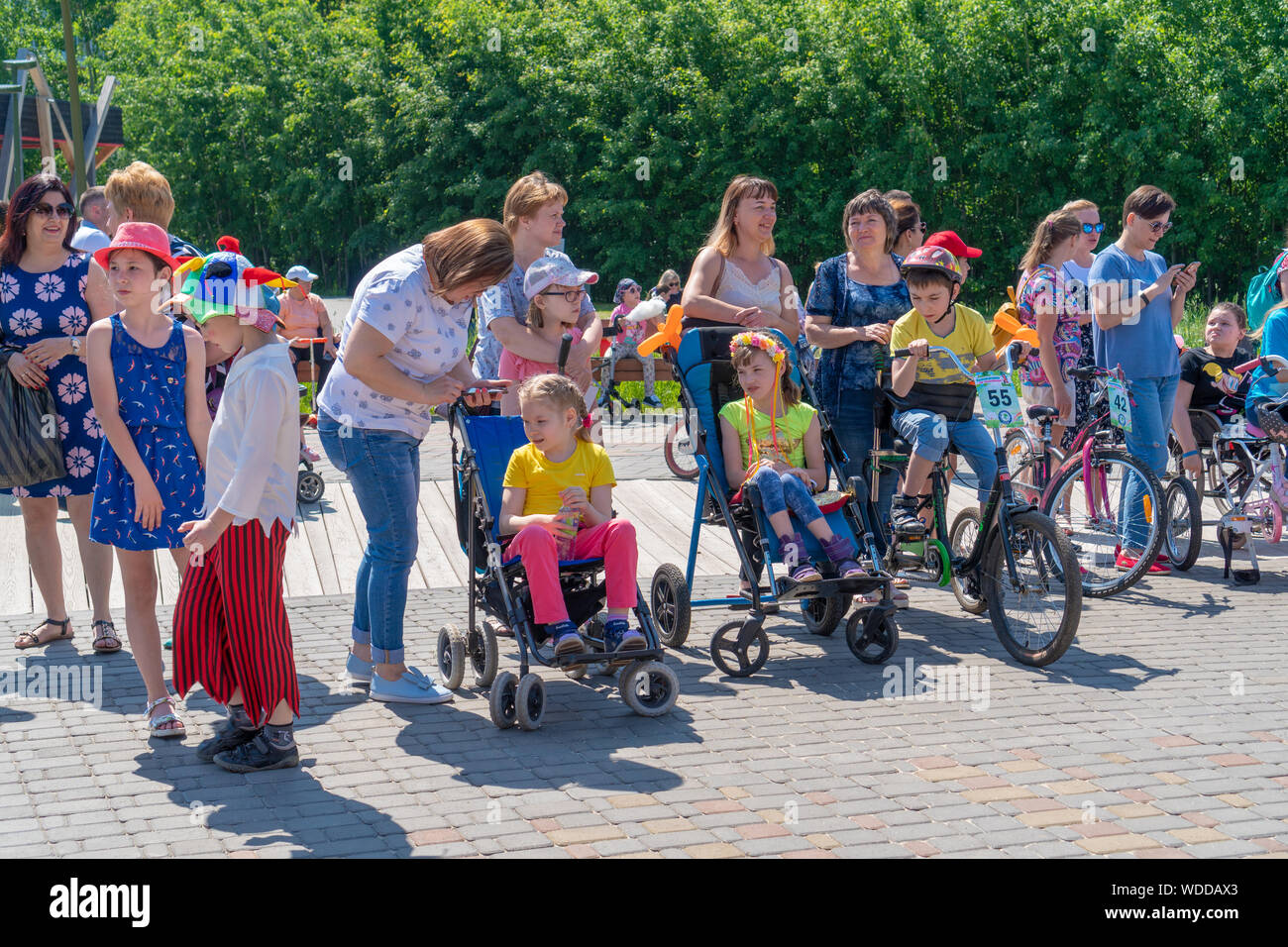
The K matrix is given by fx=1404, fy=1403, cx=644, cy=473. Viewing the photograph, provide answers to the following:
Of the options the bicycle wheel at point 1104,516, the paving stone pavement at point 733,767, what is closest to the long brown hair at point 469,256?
the paving stone pavement at point 733,767

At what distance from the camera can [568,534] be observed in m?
5.88

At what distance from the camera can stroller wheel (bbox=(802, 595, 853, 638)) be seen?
23.0 ft

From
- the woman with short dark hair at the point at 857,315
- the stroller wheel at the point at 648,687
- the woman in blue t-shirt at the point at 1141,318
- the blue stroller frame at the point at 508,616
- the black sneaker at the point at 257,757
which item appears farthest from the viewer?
the woman in blue t-shirt at the point at 1141,318

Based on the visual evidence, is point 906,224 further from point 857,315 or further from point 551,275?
point 551,275

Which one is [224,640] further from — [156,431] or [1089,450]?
[1089,450]

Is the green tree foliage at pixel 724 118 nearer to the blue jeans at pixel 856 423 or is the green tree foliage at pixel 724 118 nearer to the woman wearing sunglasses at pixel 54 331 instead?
the blue jeans at pixel 856 423

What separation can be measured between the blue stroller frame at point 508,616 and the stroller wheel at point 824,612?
1249 millimetres

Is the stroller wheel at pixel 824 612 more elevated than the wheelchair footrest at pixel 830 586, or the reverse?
the wheelchair footrest at pixel 830 586

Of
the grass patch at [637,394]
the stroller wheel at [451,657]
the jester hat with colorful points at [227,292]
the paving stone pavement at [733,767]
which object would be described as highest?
the jester hat with colorful points at [227,292]

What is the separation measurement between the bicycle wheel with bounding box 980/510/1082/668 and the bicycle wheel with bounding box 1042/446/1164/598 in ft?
3.64

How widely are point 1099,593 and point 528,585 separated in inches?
144

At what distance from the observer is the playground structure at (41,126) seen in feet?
70.5

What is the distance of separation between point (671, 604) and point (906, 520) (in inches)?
49.1

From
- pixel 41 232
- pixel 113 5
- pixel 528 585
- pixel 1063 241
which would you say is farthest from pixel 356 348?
pixel 113 5
